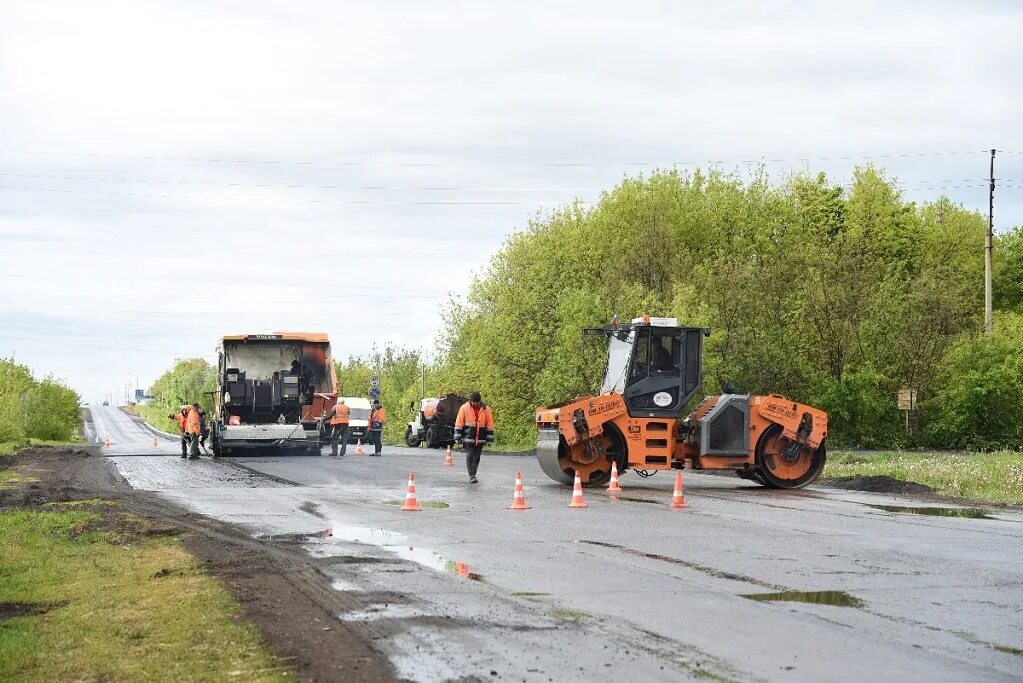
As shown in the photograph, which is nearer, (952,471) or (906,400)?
(952,471)

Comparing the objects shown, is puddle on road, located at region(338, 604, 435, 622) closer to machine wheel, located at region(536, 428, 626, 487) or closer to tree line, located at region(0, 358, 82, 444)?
machine wheel, located at region(536, 428, 626, 487)

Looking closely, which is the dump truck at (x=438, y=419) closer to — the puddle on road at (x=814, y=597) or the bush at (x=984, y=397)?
the bush at (x=984, y=397)

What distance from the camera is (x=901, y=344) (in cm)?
5269

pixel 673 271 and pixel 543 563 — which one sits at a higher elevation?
pixel 673 271

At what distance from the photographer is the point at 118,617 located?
11289 millimetres

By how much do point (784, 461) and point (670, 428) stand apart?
224 cm

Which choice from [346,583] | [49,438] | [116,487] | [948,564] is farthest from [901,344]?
[49,438]

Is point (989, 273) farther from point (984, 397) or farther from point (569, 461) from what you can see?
point (569, 461)

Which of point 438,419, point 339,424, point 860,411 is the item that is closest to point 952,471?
point 339,424

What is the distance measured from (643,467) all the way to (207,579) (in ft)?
46.6

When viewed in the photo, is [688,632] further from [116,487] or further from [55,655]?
[116,487]

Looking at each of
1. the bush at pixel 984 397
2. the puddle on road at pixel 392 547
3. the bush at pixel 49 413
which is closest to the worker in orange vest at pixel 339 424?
the bush at pixel 984 397

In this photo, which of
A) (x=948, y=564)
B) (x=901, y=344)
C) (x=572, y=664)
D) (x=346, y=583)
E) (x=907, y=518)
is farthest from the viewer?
(x=901, y=344)

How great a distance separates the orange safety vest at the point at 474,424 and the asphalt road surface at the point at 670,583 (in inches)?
136
